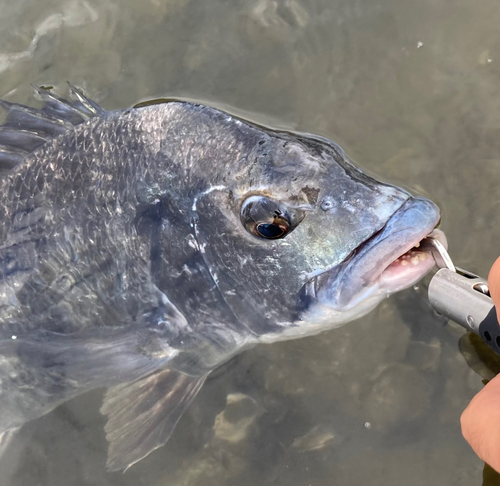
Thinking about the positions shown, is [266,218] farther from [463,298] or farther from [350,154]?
[350,154]

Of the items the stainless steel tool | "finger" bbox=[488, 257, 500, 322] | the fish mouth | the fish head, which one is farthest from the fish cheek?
"finger" bbox=[488, 257, 500, 322]

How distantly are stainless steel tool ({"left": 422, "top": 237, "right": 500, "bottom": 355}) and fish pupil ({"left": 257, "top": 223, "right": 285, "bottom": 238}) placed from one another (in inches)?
25.4

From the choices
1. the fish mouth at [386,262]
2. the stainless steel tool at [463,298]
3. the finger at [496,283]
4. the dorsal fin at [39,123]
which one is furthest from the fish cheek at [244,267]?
the dorsal fin at [39,123]

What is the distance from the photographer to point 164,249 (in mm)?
2617

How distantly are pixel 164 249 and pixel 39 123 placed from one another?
1098mm

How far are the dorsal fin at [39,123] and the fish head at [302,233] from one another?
0.98 m

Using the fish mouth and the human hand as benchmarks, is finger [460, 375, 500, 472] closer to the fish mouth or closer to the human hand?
the human hand

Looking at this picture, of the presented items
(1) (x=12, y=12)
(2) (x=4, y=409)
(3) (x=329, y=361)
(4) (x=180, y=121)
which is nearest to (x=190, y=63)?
(4) (x=180, y=121)

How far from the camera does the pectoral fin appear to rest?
9.43 feet

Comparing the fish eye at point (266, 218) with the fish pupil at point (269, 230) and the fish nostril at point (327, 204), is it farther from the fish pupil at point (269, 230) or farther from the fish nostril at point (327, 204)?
the fish nostril at point (327, 204)

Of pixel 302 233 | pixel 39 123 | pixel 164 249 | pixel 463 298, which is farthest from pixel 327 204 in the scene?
pixel 39 123

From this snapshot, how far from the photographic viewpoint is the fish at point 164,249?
2.21 metres

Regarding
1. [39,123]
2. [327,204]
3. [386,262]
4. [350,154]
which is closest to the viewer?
[386,262]

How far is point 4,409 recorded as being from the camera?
3.15 m
